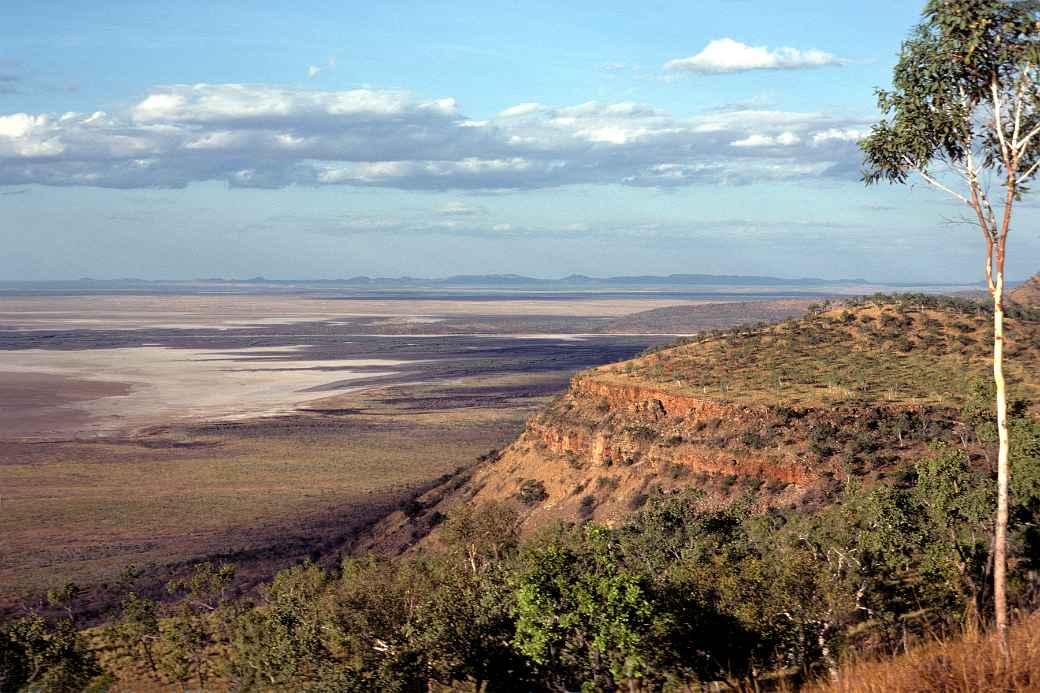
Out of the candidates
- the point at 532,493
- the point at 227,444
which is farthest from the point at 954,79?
the point at 227,444

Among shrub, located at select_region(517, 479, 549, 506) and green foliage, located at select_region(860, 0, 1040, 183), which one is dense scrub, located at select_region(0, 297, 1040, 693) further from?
green foliage, located at select_region(860, 0, 1040, 183)

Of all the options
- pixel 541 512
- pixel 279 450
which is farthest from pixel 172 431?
pixel 541 512

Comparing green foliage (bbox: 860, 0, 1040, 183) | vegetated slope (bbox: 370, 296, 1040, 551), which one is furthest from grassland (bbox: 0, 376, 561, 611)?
green foliage (bbox: 860, 0, 1040, 183)

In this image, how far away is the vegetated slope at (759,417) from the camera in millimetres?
36250

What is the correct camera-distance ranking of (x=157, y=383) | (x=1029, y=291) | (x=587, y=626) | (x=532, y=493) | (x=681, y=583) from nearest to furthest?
(x=587, y=626)
(x=681, y=583)
(x=532, y=493)
(x=1029, y=291)
(x=157, y=383)

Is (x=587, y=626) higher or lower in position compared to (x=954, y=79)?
lower

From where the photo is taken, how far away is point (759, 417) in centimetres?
3922

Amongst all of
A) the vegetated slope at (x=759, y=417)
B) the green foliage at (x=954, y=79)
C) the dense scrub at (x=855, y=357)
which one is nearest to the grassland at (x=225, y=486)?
the vegetated slope at (x=759, y=417)

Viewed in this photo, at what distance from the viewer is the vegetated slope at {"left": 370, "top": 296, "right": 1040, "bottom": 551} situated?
36.2 m

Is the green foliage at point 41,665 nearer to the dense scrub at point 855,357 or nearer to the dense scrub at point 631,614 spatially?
the dense scrub at point 631,614

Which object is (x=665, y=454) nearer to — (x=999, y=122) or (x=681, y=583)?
(x=681, y=583)

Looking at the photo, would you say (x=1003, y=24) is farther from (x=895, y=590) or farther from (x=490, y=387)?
(x=490, y=387)

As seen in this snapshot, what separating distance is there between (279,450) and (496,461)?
2797cm

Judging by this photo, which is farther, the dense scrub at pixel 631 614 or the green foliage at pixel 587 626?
the dense scrub at pixel 631 614
